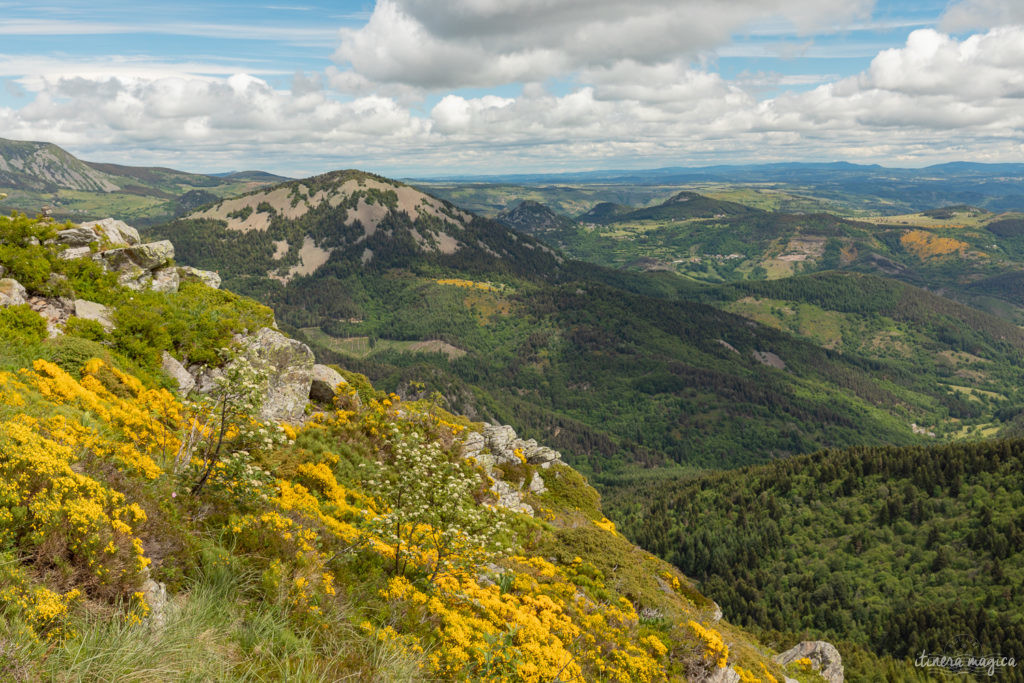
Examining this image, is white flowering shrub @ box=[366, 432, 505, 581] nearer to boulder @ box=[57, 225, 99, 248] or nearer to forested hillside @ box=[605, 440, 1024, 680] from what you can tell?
boulder @ box=[57, 225, 99, 248]

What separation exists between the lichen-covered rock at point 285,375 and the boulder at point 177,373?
12.1ft

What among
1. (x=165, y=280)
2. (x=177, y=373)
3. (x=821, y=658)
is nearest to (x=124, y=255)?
(x=165, y=280)

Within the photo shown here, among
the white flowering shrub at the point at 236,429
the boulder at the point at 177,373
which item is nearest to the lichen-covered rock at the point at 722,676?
the white flowering shrub at the point at 236,429

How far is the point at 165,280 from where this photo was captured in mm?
37250

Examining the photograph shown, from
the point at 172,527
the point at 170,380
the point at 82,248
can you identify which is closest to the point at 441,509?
the point at 172,527

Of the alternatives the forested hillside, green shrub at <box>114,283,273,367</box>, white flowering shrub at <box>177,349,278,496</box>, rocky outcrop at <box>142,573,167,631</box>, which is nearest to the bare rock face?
green shrub at <box>114,283,273,367</box>

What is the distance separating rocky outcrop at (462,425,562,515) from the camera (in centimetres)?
3641

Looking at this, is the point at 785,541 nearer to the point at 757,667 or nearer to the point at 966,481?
the point at 966,481

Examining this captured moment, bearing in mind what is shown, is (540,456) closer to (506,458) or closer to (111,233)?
(506,458)

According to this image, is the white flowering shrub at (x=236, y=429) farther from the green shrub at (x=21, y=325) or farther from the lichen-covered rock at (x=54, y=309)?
the lichen-covered rock at (x=54, y=309)

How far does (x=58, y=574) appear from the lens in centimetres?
957

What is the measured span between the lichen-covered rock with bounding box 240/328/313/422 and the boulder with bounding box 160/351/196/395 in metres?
3.68

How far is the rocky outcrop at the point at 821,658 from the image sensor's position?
4516 centimetres

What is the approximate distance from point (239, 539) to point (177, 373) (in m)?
19.8
